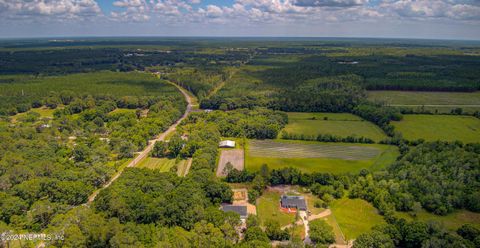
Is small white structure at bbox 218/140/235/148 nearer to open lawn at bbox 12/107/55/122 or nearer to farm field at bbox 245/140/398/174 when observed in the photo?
farm field at bbox 245/140/398/174

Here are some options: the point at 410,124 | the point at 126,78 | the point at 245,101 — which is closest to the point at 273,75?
the point at 245,101

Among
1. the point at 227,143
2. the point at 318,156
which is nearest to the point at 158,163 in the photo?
the point at 227,143

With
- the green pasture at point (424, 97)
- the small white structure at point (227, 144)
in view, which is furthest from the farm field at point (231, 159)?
the green pasture at point (424, 97)

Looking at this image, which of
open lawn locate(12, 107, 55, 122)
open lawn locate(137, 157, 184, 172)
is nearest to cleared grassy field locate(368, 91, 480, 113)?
open lawn locate(137, 157, 184, 172)

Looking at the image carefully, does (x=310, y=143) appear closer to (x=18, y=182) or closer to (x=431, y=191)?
(x=431, y=191)

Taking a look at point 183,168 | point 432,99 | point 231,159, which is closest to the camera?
point 183,168

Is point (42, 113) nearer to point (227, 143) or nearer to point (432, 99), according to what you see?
point (227, 143)
